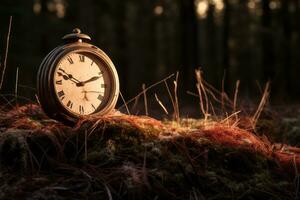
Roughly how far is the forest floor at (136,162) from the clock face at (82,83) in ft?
0.68

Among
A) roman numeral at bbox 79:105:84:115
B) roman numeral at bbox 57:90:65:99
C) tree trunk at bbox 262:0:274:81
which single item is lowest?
tree trunk at bbox 262:0:274:81

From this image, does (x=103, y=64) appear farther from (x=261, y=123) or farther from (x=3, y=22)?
(x=3, y=22)

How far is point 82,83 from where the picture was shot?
3975mm

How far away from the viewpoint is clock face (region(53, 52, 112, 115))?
3820mm

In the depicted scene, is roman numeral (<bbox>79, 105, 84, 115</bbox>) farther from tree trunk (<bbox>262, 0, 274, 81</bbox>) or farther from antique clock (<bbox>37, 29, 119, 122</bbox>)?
tree trunk (<bbox>262, 0, 274, 81</bbox>)

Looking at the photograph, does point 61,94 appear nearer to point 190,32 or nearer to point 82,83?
point 82,83

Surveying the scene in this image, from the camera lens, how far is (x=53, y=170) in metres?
3.30

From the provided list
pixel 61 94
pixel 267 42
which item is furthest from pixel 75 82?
pixel 267 42

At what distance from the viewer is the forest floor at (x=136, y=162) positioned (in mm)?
3074

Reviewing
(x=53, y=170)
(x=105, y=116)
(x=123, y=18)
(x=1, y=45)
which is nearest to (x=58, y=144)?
(x=53, y=170)

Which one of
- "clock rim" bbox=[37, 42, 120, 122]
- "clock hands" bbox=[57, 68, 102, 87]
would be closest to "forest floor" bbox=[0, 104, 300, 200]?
"clock rim" bbox=[37, 42, 120, 122]

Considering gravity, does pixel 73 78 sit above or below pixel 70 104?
above

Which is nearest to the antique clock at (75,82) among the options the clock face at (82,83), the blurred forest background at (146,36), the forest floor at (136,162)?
the clock face at (82,83)

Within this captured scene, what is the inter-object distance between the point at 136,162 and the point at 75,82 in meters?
0.88
